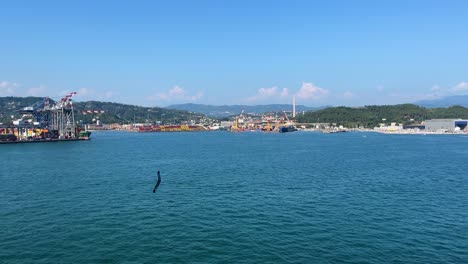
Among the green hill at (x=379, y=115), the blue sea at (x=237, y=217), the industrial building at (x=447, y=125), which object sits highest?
Result: the green hill at (x=379, y=115)

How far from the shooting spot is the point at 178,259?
45.0 ft

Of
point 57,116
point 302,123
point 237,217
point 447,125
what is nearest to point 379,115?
point 302,123

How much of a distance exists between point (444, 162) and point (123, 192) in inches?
1422

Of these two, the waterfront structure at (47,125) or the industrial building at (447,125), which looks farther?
the industrial building at (447,125)

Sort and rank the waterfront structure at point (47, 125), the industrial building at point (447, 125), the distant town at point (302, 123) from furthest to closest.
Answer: the industrial building at point (447, 125) < the distant town at point (302, 123) < the waterfront structure at point (47, 125)

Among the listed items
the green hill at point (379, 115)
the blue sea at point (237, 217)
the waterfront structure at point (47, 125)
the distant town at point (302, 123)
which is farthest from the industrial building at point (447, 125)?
the waterfront structure at point (47, 125)

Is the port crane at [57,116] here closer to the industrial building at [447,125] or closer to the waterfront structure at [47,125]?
the waterfront structure at [47,125]

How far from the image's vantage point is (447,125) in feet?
394

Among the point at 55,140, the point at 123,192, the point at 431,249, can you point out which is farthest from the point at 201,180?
the point at 55,140

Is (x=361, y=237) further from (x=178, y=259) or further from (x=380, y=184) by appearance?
(x=380, y=184)

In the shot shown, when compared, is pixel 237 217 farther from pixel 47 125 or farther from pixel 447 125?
pixel 447 125

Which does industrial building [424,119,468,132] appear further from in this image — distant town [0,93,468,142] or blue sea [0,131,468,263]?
blue sea [0,131,468,263]

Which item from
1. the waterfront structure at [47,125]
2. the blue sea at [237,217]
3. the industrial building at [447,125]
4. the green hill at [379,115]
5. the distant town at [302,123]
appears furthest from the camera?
the green hill at [379,115]

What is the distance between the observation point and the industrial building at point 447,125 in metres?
118
